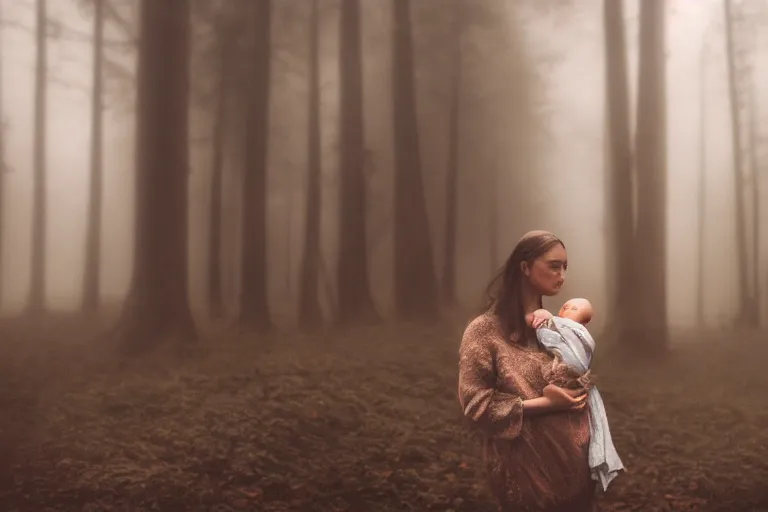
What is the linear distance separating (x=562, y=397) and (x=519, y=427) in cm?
18

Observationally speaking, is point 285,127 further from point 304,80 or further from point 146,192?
point 146,192

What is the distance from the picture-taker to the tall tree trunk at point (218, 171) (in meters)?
5.58

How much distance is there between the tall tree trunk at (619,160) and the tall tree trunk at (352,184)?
1816 millimetres

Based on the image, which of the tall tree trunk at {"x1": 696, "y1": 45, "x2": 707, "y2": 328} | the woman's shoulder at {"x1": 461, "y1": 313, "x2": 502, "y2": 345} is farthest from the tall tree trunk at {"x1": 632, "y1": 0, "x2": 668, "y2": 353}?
the woman's shoulder at {"x1": 461, "y1": 313, "x2": 502, "y2": 345}

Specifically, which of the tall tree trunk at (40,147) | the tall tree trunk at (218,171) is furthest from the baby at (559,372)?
the tall tree trunk at (40,147)

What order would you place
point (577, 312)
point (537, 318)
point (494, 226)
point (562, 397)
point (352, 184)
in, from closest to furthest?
point (562, 397) < point (537, 318) < point (577, 312) < point (494, 226) < point (352, 184)

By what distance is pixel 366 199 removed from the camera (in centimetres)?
571

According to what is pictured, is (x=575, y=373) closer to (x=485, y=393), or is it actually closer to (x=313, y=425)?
(x=485, y=393)

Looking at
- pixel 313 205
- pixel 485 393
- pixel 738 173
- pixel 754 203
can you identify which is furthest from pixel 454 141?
pixel 485 393

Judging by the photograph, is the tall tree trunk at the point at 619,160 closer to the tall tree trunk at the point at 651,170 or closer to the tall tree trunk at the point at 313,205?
the tall tree trunk at the point at 651,170

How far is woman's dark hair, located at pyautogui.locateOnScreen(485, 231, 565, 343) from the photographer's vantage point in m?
→ 2.70

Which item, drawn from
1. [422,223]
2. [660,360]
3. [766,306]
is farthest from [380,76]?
[766,306]

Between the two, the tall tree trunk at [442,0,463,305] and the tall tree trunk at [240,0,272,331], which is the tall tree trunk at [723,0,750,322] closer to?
the tall tree trunk at [442,0,463,305]

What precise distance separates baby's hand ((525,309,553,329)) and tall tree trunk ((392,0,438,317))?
283 cm
